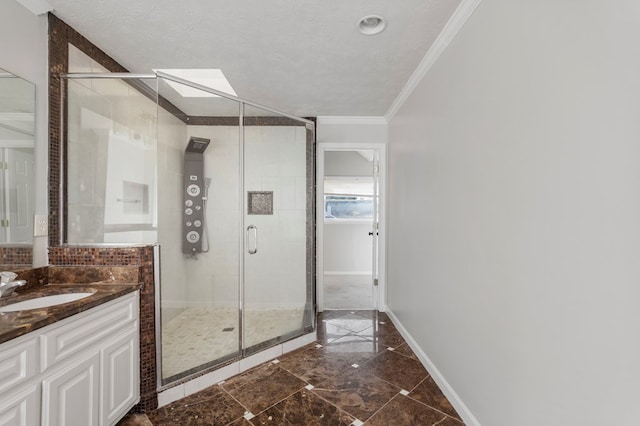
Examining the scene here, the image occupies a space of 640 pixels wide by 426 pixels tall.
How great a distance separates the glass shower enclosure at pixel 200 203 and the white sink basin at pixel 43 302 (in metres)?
0.43

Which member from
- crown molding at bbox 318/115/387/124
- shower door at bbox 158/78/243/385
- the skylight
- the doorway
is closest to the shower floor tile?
shower door at bbox 158/78/243/385

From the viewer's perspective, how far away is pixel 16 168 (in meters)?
1.58

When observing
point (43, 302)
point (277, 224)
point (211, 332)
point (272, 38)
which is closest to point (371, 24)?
point (272, 38)

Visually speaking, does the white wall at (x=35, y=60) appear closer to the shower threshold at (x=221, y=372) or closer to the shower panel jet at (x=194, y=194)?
the shower panel jet at (x=194, y=194)

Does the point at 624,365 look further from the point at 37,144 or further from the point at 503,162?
the point at 37,144

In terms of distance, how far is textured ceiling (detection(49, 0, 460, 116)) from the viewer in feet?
5.47

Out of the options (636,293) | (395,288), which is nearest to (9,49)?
(636,293)

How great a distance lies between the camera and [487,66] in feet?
4.79

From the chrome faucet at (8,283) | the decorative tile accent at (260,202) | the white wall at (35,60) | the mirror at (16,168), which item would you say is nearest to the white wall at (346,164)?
the decorative tile accent at (260,202)

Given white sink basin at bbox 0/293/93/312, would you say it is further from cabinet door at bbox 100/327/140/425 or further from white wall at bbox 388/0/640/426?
white wall at bbox 388/0/640/426

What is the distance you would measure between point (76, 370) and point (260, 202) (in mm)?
1872

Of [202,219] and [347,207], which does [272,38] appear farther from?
[347,207]

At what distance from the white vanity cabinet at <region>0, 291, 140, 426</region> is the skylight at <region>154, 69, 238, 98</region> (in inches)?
62.0

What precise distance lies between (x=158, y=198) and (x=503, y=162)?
2443 mm
